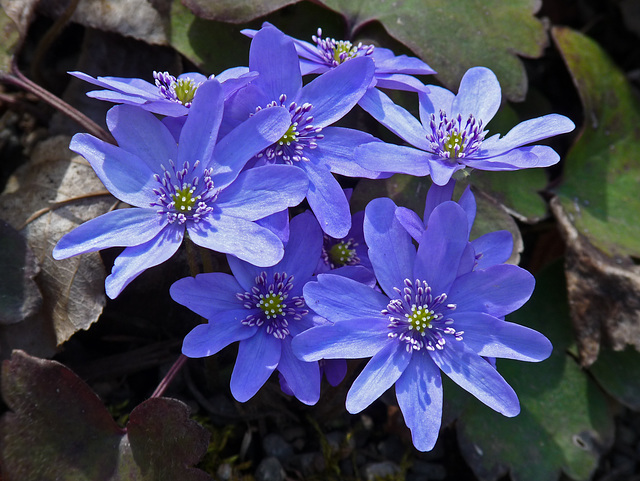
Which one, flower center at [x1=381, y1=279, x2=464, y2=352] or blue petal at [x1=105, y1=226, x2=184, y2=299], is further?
flower center at [x1=381, y1=279, x2=464, y2=352]

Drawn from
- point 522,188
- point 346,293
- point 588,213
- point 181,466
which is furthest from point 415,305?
point 588,213

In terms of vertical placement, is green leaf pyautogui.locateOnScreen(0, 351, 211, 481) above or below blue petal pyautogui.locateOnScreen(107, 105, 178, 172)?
below

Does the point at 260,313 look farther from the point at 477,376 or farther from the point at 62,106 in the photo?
the point at 62,106

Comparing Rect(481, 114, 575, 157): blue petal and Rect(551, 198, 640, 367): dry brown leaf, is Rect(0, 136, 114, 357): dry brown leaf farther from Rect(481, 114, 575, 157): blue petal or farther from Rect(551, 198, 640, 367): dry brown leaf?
Rect(551, 198, 640, 367): dry brown leaf

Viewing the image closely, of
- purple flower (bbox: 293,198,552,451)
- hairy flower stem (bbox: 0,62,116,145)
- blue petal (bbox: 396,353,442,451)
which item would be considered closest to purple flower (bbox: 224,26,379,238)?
purple flower (bbox: 293,198,552,451)

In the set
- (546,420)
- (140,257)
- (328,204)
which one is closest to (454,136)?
(328,204)

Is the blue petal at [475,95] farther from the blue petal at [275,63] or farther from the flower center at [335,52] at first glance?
the blue petal at [275,63]

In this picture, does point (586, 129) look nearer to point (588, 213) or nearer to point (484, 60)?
point (588, 213)

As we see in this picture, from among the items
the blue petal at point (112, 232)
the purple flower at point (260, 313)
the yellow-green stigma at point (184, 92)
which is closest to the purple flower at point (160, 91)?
the yellow-green stigma at point (184, 92)
